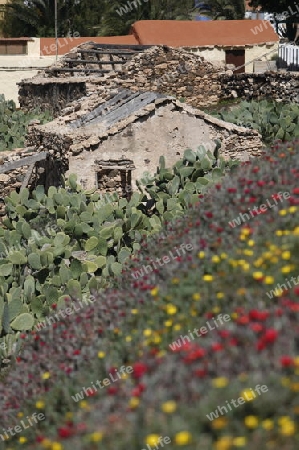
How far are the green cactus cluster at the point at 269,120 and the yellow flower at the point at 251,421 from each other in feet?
39.9

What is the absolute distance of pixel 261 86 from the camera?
25.5 meters

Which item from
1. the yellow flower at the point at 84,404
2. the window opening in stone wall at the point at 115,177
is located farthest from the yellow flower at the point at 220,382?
the window opening in stone wall at the point at 115,177

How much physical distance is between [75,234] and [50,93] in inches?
571

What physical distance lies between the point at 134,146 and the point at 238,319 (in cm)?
875

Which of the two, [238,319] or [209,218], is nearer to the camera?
[238,319]

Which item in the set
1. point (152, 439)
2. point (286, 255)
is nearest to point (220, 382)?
point (152, 439)

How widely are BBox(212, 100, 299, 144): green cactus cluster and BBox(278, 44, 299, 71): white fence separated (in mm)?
10917

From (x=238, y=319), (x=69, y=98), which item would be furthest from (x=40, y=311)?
(x=69, y=98)

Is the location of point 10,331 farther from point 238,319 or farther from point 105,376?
point 238,319

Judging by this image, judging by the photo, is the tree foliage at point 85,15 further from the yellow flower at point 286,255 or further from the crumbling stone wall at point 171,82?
the yellow flower at point 286,255

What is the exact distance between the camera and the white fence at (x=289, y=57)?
2917 centimetres

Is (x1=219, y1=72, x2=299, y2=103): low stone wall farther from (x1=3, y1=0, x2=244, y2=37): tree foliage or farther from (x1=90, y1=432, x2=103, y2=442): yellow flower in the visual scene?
(x1=90, y1=432, x2=103, y2=442): yellow flower

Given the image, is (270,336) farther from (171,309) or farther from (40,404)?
(40,404)

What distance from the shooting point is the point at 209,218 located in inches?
275
